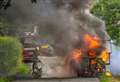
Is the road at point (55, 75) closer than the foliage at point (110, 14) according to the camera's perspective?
Yes

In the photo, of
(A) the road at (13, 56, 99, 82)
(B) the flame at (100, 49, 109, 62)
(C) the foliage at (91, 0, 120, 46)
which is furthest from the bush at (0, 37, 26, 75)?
(C) the foliage at (91, 0, 120, 46)

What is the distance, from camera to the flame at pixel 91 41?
17.8m

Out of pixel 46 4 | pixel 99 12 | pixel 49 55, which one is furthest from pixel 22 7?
pixel 49 55

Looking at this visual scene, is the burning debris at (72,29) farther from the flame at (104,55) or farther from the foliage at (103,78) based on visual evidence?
the foliage at (103,78)

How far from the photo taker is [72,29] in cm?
1888

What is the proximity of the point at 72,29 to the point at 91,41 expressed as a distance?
1.34 meters

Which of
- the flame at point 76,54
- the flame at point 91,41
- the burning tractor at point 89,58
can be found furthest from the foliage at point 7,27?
the flame at point 91,41

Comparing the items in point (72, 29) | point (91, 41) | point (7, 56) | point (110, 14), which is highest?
point (110, 14)

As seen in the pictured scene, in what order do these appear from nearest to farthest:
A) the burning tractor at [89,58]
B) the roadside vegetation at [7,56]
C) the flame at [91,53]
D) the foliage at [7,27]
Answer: the roadside vegetation at [7,56] → the burning tractor at [89,58] → the foliage at [7,27] → the flame at [91,53]

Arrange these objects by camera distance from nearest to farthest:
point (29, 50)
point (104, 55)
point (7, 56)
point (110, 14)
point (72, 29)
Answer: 1. point (7, 56)
2. point (104, 55)
3. point (72, 29)
4. point (110, 14)
5. point (29, 50)

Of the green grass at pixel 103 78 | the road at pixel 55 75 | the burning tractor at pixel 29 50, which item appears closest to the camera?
the road at pixel 55 75

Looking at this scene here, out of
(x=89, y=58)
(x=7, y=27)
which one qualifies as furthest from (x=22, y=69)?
(x=89, y=58)

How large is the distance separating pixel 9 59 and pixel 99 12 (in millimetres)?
8207

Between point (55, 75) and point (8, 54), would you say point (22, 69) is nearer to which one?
point (55, 75)
